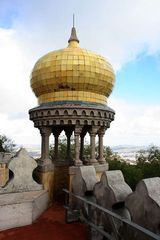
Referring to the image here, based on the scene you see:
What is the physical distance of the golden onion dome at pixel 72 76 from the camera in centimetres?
1337

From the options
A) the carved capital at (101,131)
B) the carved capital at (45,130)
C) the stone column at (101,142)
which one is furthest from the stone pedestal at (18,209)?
the carved capital at (101,131)

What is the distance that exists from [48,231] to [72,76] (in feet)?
22.3

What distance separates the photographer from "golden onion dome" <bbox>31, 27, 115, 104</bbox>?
526 inches

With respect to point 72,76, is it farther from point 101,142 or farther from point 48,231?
point 48,231

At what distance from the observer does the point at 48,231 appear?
31.2ft

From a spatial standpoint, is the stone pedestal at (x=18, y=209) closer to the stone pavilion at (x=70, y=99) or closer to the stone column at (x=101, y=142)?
the stone pavilion at (x=70, y=99)

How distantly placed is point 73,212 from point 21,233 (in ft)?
6.14

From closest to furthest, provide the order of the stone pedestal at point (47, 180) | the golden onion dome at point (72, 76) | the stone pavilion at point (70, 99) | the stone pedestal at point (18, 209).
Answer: the stone pedestal at point (18, 209)
the stone pavilion at point (70, 99)
the stone pedestal at point (47, 180)
the golden onion dome at point (72, 76)

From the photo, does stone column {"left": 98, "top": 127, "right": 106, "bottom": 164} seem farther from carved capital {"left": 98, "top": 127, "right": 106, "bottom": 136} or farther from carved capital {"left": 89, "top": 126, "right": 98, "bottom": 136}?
carved capital {"left": 89, "top": 126, "right": 98, "bottom": 136}

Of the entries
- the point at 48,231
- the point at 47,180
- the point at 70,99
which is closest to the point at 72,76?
the point at 70,99

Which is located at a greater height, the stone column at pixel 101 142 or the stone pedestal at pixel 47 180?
the stone column at pixel 101 142

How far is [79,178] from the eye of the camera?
9.95 metres

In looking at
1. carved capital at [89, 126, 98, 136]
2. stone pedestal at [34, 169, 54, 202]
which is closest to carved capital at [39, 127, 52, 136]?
stone pedestal at [34, 169, 54, 202]

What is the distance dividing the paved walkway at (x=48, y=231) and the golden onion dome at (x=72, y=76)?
561 cm
